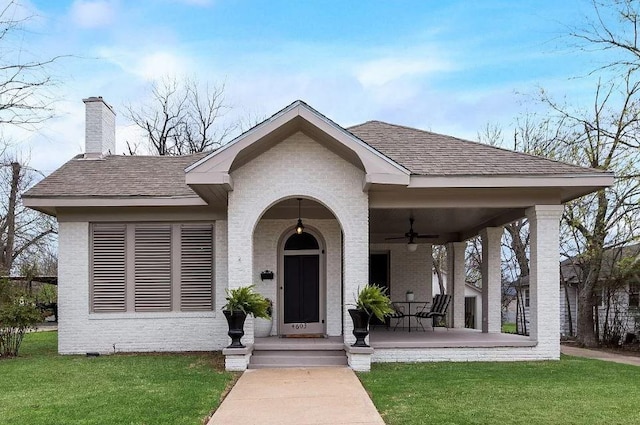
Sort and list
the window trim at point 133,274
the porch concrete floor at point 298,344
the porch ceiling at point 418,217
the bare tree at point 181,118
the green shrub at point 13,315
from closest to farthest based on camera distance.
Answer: the porch concrete floor at point 298,344 < the green shrub at point 13,315 < the porch ceiling at point 418,217 < the window trim at point 133,274 < the bare tree at point 181,118

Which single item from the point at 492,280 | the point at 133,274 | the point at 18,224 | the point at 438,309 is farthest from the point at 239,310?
the point at 18,224

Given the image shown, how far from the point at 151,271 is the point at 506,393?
787cm

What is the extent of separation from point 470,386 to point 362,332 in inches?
89.2

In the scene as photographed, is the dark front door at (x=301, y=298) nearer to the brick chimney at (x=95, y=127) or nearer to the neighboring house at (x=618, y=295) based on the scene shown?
the brick chimney at (x=95, y=127)

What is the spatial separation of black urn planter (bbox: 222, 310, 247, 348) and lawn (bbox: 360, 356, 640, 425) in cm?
218

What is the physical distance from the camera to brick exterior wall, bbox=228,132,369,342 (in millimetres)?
10680

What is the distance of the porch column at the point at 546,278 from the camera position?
437 inches

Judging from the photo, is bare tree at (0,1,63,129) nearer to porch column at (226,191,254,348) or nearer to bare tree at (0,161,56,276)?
porch column at (226,191,254,348)

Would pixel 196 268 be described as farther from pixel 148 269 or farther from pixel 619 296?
pixel 619 296

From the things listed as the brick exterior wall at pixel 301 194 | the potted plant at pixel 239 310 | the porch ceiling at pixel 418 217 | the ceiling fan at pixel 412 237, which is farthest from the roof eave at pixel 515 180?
the potted plant at pixel 239 310

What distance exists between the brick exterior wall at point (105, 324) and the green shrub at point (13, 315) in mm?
627

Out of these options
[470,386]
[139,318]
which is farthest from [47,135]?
[470,386]

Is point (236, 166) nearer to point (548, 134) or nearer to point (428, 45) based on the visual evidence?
point (428, 45)

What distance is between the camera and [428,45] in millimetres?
13906
